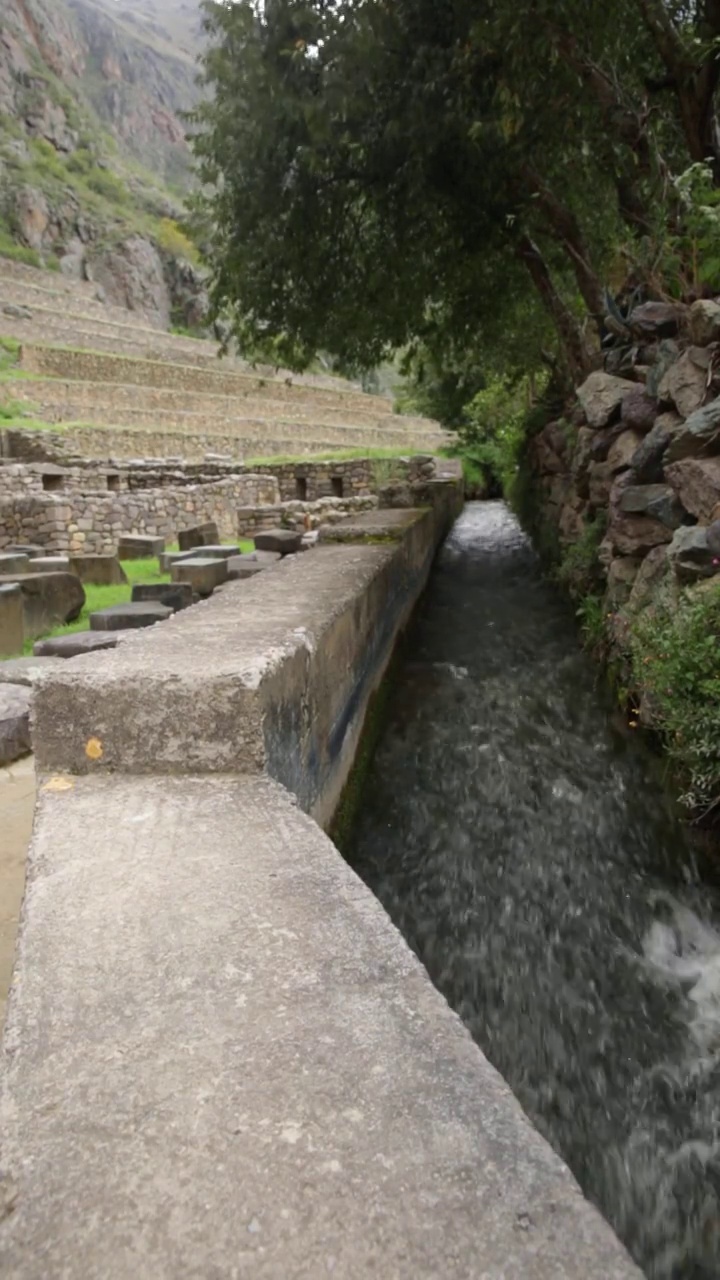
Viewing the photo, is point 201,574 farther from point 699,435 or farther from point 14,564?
point 699,435

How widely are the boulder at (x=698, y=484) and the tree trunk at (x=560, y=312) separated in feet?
17.6

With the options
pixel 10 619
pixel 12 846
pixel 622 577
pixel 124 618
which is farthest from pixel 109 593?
pixel 12 846

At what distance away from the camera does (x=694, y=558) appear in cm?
362

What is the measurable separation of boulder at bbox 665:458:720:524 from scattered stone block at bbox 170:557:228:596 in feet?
14.3

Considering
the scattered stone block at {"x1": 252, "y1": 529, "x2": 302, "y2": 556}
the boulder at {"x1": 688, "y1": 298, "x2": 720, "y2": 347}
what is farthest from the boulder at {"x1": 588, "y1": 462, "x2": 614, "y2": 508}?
the scattered stone block at {"x1": 252, "y1": 529, "x2": 302, "y2": 556}

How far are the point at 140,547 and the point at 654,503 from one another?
821cm

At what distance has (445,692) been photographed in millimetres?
5738

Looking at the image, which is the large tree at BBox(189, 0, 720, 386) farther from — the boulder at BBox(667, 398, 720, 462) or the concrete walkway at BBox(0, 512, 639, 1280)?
the concrete walkway at BBox(0, 512, 639, 1280)

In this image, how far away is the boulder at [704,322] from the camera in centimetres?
444

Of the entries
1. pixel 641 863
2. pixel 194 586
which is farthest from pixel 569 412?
pixel 641 863

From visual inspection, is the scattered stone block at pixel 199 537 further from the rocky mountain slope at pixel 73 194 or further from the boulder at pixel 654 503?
the rocky mountain slope at pixel 73 194

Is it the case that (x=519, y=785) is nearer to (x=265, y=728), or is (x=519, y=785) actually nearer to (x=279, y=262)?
(x=265, y=728)

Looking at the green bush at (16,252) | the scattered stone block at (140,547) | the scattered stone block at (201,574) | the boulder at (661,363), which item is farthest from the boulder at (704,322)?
the green bush at (16,252)

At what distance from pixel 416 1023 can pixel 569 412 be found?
961cm
